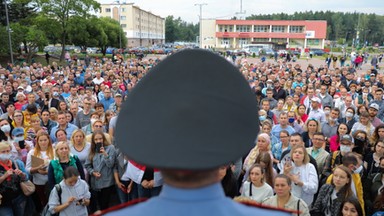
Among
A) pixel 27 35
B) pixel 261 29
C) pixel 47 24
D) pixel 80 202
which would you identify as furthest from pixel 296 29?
pixel 80 202

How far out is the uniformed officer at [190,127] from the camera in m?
1.06

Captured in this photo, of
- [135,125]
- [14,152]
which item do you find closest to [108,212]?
[135,125]

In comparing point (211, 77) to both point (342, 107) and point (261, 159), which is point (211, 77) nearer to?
point (261, 159)

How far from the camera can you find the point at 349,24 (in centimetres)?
14650

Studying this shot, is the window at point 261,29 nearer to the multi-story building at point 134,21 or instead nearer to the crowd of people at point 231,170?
the multi-story building at point 134,21

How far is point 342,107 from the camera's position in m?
9.87

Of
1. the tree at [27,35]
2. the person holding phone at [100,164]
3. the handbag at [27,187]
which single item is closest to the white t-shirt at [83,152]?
the person holding phone at [100,164]

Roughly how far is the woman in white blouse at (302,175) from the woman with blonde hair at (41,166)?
393 cm

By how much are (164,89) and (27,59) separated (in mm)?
43054

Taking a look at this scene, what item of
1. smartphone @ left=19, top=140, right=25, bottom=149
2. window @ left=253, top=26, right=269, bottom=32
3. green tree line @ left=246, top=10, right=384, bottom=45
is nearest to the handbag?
smartphone @ left=19, top=140, right=25, bottom=149

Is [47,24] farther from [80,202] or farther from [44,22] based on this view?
[80,202]

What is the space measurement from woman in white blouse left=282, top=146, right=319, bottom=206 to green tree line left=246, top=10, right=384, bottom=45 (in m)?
109

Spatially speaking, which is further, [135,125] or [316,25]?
[316,25]

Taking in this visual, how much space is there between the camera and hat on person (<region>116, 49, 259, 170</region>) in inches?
41.7
